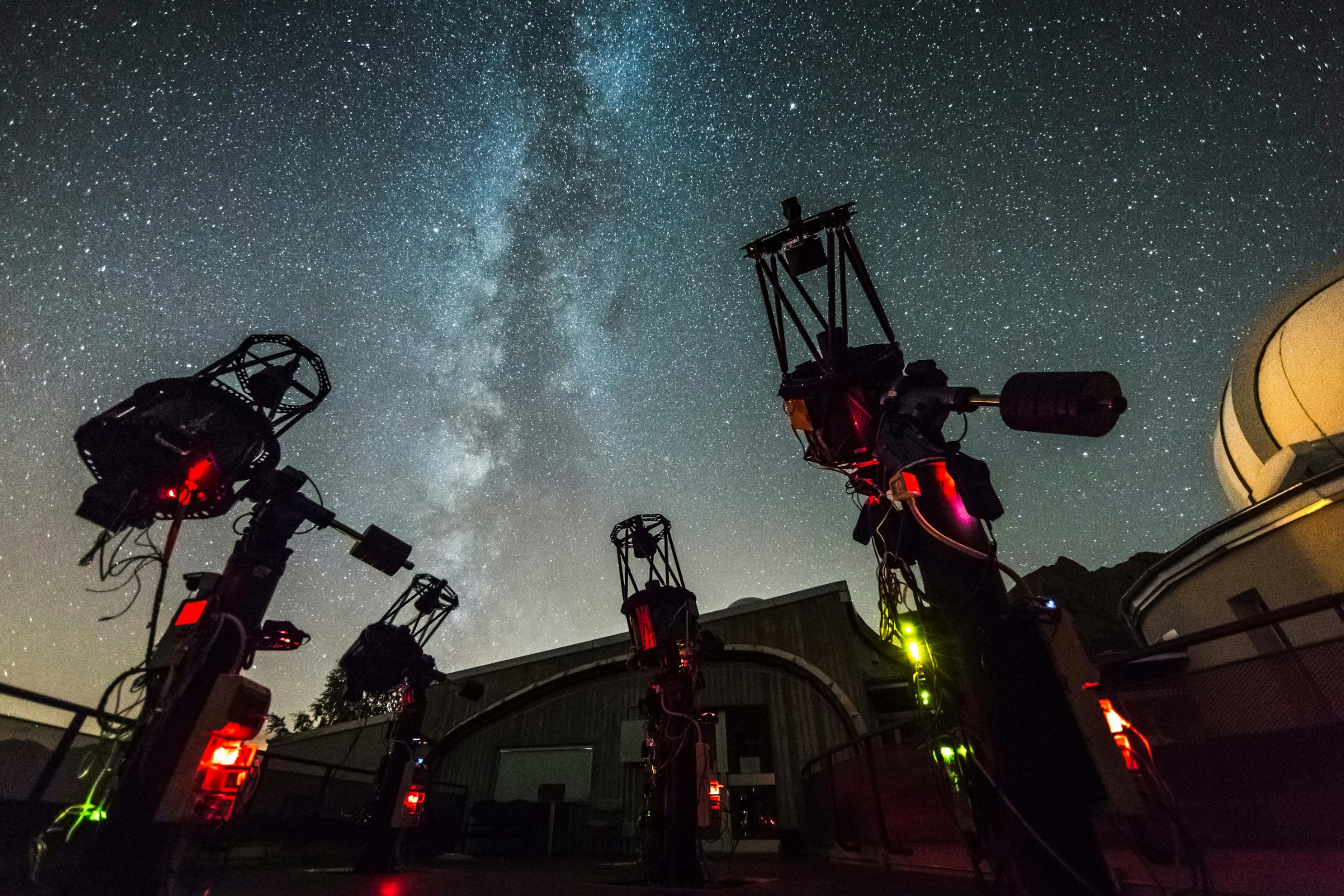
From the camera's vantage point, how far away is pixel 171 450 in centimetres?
572

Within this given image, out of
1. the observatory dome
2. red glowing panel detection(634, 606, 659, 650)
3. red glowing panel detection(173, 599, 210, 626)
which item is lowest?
red glowing panel detection(173, 599, 210, 626)

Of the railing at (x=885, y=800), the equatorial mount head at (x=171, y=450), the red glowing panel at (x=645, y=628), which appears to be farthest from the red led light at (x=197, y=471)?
the railing at (x=885, y=800)

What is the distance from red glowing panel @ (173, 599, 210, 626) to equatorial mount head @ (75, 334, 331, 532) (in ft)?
3.35

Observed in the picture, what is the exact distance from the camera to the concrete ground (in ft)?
21.2

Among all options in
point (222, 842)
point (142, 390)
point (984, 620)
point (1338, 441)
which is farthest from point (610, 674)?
point (1338, 441)

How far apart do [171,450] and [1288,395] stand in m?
29.2

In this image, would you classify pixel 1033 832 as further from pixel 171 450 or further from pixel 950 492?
pixel 171 450

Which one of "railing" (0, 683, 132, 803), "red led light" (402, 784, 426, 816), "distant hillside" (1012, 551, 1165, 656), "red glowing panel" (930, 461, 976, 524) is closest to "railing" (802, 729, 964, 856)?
"red glowing panel" (930, 461, 976, 524)

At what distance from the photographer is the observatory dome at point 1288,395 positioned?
1659 centimetres

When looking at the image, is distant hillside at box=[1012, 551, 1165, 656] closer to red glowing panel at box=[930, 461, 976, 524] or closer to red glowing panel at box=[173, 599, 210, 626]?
red glowing panel at box=[930, 461, 976, 524]

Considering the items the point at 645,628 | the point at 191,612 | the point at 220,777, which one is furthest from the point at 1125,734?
the point at 191,612

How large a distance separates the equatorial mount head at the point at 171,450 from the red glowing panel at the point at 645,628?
233 inches

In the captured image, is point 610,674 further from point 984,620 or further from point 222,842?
point 984,620

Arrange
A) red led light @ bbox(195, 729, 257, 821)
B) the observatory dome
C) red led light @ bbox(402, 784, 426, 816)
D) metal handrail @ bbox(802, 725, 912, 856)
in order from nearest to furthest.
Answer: red led light @ bbox(195, 729, 257, 821)
metal handrail @ bbox(802, 725, 912, 856)
red led light @ bbox(402, 784, 426, 816)
the observatory dome
